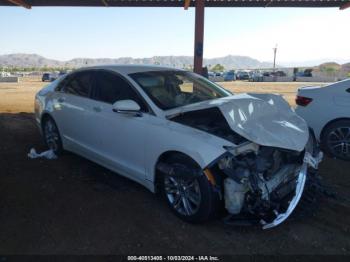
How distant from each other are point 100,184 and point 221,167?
7.05 ft

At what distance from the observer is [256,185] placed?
324 cm

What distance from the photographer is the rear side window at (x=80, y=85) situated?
515 cm

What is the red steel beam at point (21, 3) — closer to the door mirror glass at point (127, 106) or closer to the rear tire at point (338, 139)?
the door mirror glass at point (127, 106)

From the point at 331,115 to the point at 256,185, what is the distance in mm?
3513

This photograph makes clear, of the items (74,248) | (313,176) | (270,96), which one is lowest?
(74,248)

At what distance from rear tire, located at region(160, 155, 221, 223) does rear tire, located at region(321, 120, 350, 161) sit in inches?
140

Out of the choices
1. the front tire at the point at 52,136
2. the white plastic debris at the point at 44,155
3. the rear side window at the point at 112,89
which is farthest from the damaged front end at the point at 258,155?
the white plastic debris at the point at 44,155

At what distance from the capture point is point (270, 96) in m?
4.57

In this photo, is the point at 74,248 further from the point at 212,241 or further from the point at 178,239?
the point at 212,241

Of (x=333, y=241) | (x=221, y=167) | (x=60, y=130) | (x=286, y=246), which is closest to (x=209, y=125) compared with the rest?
(x=221, y=167)

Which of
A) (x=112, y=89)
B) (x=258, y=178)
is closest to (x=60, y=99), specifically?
(x=112, y=89)

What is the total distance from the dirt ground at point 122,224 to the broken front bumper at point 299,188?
0.26 meters

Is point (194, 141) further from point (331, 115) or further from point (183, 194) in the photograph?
point (331, 115)

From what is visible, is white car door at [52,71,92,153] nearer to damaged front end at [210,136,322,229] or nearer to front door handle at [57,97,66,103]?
front door handle at [57,97,66,103]
